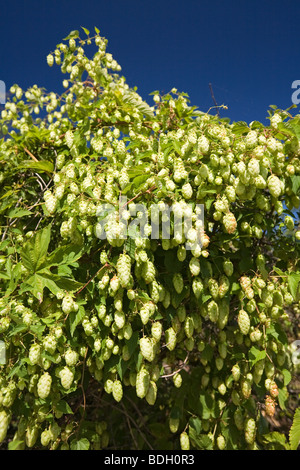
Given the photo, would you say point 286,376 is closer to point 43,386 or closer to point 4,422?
point 43,386

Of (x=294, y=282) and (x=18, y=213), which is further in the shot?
(x=18, y=213)

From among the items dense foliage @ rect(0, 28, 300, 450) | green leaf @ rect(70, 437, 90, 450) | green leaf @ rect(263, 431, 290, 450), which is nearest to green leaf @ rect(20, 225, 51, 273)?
dense foliage @ rect(0, 28, 300, 450)

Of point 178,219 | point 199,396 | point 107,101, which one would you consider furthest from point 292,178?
point 199,396

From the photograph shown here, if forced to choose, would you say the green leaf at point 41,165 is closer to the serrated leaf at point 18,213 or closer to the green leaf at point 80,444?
the serrated leaf at point 18,213

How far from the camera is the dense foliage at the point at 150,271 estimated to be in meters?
1.38

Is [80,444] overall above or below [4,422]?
below

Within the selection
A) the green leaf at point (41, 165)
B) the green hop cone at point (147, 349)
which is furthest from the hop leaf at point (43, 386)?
the green leaf at point (41, 165)

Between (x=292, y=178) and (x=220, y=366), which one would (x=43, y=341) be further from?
(x=292, y=178)

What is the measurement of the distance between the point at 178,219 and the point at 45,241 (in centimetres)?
56

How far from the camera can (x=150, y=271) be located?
1411 millimetres

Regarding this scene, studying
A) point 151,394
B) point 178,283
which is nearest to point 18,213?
point 178,283

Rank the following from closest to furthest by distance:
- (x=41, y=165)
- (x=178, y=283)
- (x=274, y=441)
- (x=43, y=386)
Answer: (x=43, y=386), (x=178, y=283), (x=41, y=165), (x=274, y=441)

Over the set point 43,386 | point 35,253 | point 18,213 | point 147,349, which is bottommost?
point 43,386
